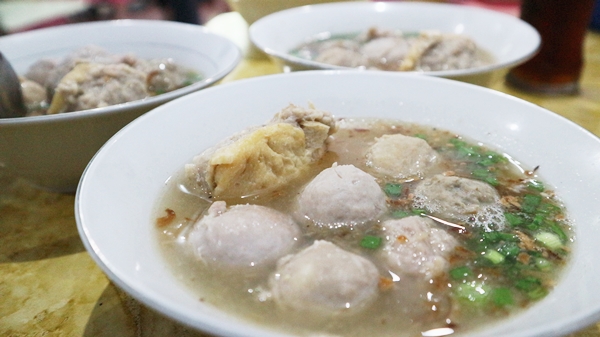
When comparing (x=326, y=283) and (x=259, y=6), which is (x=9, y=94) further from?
(x=259, y=6)

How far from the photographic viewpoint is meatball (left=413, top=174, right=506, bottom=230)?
1.59 metres

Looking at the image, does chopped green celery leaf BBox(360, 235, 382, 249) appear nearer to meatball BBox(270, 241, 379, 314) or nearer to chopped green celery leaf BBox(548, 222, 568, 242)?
meatball BBox(270, 241, 379, 314)

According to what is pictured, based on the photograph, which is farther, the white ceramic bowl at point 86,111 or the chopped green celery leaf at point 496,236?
the white ceramic bowl at point 86,111

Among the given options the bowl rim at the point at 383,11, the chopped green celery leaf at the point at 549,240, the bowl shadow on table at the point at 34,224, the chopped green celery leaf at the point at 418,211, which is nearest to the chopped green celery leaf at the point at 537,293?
the chopped green celery leaf at the point at 549,240

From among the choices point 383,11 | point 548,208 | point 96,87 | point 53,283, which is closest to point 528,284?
point 548,208

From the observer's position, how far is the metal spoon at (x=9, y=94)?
221 cm

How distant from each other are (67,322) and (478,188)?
151cm

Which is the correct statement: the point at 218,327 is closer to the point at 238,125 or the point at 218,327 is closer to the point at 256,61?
the point at 238,125

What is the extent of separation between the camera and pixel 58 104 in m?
2.24

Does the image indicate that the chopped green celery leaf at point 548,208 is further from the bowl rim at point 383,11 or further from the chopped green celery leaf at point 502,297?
the bowl rim at point 383,11

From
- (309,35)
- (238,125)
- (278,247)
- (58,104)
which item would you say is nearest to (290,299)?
(278,247)

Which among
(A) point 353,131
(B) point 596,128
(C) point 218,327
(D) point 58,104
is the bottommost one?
(B) point 596,128

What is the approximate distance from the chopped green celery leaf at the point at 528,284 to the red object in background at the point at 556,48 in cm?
226

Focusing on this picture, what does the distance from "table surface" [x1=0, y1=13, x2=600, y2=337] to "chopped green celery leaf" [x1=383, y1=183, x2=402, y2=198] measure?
28.4 inches
